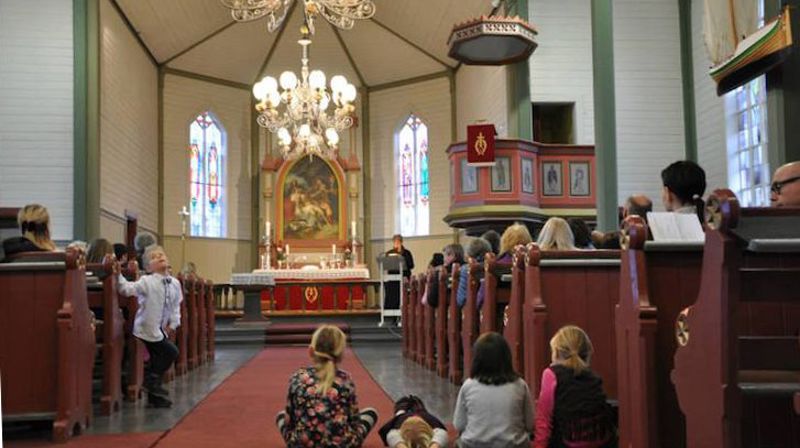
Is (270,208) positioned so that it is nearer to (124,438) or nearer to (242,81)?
(242,81)

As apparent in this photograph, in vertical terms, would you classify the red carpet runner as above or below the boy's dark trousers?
below

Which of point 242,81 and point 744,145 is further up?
point 242,81

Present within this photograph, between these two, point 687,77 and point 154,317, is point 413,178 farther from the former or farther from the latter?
point 154,317

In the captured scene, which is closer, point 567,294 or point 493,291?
point 567,294

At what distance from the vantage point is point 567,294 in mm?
4816

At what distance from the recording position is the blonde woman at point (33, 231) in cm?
536

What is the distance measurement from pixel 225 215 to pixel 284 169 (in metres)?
1.74

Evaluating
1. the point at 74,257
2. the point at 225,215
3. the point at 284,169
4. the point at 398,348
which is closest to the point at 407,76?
the point at 284,169

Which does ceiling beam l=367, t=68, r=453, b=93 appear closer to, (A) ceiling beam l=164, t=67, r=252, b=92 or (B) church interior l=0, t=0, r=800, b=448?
(B) church interior l=0, t=0, r=800, b=448

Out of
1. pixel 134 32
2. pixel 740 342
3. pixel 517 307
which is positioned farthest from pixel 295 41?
pixel 740 342

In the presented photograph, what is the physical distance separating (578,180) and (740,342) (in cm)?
1081

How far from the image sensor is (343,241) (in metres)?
20.5

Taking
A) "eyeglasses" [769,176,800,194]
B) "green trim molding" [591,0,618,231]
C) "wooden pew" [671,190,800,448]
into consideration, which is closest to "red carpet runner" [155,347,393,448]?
"wooden pew" [671,190,800,448]

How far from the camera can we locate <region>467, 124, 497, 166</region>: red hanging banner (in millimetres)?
12867
